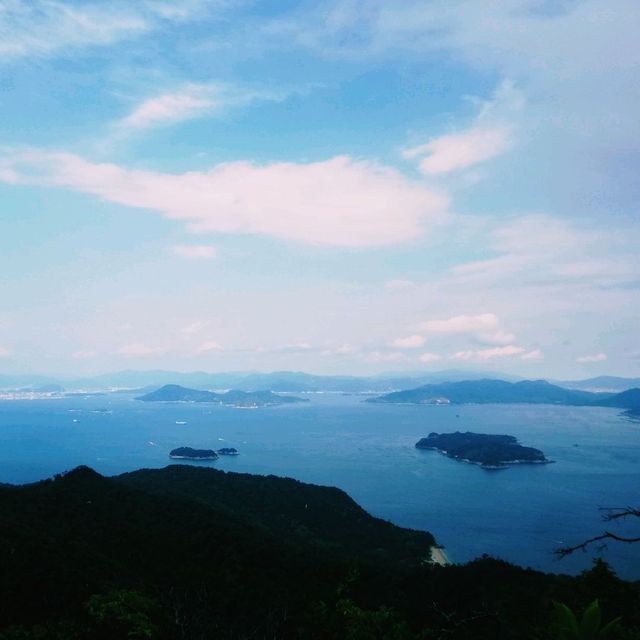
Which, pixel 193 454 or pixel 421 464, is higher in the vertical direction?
pixel 193 454

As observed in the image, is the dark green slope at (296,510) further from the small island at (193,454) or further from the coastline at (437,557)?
the small island at (193,454)

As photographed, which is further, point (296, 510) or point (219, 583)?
point (296, 510)

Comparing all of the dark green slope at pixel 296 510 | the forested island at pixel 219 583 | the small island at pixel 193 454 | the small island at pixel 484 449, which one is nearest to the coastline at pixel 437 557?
the dark green slope at pixel 296 510

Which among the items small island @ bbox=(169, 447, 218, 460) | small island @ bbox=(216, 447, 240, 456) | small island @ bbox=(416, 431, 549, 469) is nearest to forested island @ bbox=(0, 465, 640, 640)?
small island @ bbox=(169, 447, 218, 460)

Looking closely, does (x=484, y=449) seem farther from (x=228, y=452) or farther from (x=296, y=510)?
(x=296, y=510)

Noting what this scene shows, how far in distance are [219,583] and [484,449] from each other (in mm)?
101954

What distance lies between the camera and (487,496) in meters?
→ 82.6

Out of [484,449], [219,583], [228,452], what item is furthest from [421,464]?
[219,583]

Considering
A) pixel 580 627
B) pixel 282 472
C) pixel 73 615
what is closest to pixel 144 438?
pixel 282 472

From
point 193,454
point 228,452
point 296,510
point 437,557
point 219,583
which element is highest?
point 219,583

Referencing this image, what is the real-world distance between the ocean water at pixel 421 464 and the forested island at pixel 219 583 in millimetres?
23295

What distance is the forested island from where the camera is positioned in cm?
1303

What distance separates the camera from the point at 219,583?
79.5 ft

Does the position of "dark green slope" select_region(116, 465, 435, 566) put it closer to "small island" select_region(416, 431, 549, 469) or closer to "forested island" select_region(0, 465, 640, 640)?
"forested island" select_region(0, 465, 640, 640)
